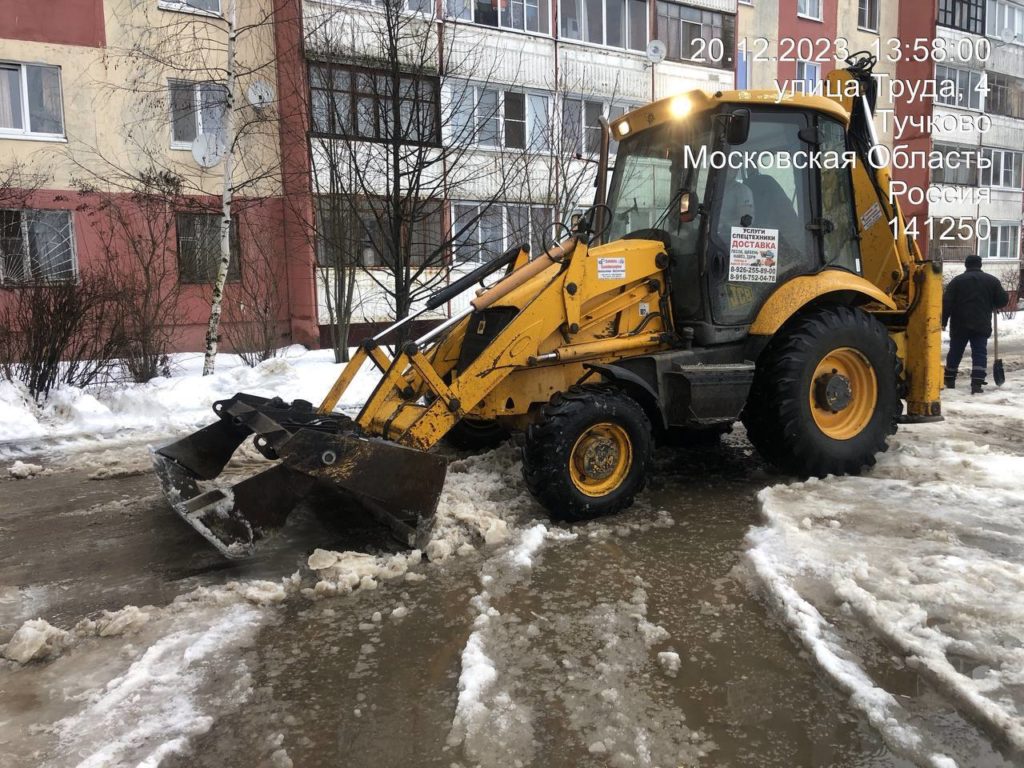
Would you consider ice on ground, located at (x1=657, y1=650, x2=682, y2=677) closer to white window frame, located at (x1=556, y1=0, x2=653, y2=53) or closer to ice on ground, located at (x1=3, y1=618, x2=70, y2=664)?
ice on ground, located at (x1=3, y1=618, x2=70, y2=664)

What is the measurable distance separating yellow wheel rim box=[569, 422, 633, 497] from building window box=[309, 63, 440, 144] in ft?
21.1

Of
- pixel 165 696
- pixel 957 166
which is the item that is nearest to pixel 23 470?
pixel 165 696

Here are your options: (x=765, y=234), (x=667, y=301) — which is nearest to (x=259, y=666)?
(x=667, y=301)

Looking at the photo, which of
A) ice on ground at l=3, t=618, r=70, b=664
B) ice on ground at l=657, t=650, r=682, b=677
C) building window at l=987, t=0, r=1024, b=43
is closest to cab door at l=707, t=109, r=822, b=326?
ice on ground at l=657, t=650, r=682, b=677

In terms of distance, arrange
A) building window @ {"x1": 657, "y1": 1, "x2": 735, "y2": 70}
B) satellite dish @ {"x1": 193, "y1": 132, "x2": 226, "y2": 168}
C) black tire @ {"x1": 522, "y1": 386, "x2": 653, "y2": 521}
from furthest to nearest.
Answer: building window @ {"x1": 657, "y1": 1, "x2": 735, "y2": 70} < satellite dish @ {"x1": 193, "y1": 132, "x2": 226, "y2": 168} < black tire @ {"x1": 522, "y1": 386, "x2": 653, "y2": 521}

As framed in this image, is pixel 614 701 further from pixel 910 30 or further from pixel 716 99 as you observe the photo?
pixel 910 30

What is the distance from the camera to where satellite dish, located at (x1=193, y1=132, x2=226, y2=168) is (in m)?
15.6

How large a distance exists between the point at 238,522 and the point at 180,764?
147 centimetres

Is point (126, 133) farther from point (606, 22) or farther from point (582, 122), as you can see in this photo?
point (606, 22)

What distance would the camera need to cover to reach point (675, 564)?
4.07 metres

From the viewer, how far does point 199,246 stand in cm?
1538

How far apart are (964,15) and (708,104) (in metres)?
34.9

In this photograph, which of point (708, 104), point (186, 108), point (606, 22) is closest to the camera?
point (708, 104)

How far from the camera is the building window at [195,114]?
610 inches
